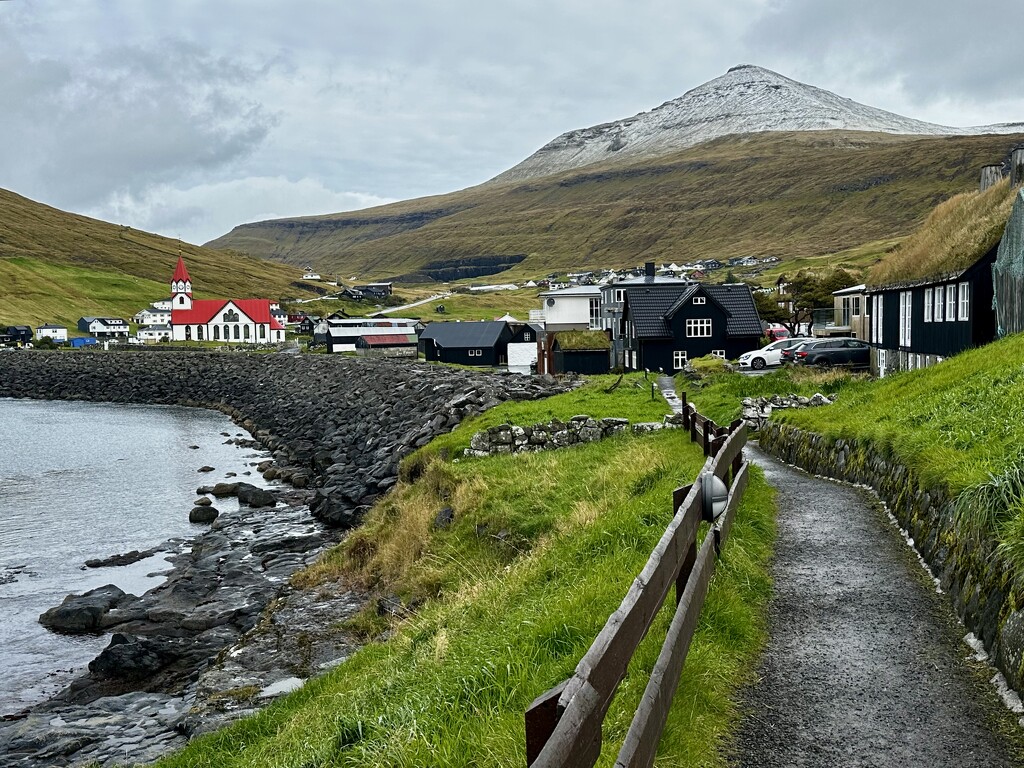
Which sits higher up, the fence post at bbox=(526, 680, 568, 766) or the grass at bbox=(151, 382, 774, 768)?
the fence post at bbox=(526, 680, 568, 766)

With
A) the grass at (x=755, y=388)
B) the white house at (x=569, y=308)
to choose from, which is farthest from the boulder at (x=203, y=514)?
the white house at (x=569, y=308)

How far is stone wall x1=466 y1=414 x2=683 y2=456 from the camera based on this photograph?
25672mm

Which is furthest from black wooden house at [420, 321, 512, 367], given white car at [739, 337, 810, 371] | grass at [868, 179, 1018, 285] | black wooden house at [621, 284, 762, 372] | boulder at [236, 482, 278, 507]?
boulder at [236, 482, 278, 507]

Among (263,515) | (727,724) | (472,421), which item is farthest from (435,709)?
(263,515)

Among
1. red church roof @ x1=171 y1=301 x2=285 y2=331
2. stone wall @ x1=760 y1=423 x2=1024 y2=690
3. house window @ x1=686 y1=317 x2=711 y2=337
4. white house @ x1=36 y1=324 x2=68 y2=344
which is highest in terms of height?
red church roof @ x1=171 y1=301 x2=285 y2=331

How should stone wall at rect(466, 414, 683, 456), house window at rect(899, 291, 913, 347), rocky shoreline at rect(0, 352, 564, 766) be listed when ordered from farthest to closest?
1. house window at rect(899, 291, 913, 347)
2. stone wall at rect(466, 414, 683, 456)
3. rocky shoreline at rect(0, 352, 564, 766)

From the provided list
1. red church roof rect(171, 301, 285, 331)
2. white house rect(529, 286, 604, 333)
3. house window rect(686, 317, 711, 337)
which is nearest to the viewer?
house window rect(686, 317, 711, 337)

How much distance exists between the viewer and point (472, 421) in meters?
32.3

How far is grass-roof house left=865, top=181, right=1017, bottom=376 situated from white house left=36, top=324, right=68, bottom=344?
157446 mm

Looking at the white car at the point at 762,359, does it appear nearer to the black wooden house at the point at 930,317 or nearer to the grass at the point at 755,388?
the black wooden house at the point at 930,317

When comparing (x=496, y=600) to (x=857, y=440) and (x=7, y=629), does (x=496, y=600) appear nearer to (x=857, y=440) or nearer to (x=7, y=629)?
(x=857, y=440)

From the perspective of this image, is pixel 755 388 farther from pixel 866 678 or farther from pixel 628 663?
pixel 628 663

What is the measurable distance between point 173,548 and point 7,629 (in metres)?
8.38

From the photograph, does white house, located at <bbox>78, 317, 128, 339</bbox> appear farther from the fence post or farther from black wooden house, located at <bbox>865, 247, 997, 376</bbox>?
the fence post
